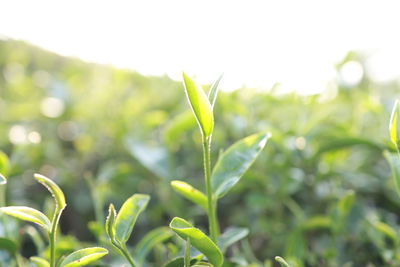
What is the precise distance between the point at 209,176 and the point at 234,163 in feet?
0.39

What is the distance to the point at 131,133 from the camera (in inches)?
57.7

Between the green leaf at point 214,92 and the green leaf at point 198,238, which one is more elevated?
the green leaf at point 214,92

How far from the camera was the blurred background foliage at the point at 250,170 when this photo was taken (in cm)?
104

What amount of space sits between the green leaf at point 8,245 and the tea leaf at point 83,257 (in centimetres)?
17

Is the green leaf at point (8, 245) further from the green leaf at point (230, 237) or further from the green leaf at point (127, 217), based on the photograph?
the green leaf at point (230, 237)

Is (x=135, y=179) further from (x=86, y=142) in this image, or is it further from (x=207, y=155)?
(x=207, y=155)

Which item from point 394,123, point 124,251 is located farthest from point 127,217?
point 394,123

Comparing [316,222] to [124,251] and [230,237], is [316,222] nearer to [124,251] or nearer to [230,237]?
[230,237]

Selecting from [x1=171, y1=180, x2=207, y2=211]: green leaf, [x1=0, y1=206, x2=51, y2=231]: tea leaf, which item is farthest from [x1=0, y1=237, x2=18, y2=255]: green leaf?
[x1=171, y1=180, x2=207, y2=211]: green leaf

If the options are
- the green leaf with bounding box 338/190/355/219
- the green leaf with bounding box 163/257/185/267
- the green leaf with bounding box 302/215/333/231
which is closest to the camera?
→ the green leaf with bounding box 163/257/185/267

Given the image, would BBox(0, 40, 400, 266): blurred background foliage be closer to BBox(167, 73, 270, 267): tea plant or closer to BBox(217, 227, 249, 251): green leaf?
BBox(217, 227, 249, 251): green leaf

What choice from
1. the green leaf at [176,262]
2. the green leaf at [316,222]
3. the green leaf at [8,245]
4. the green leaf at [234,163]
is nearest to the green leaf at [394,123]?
the green leaf at [234,163]

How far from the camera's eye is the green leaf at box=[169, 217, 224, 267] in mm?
594

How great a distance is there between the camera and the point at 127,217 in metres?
0.66
